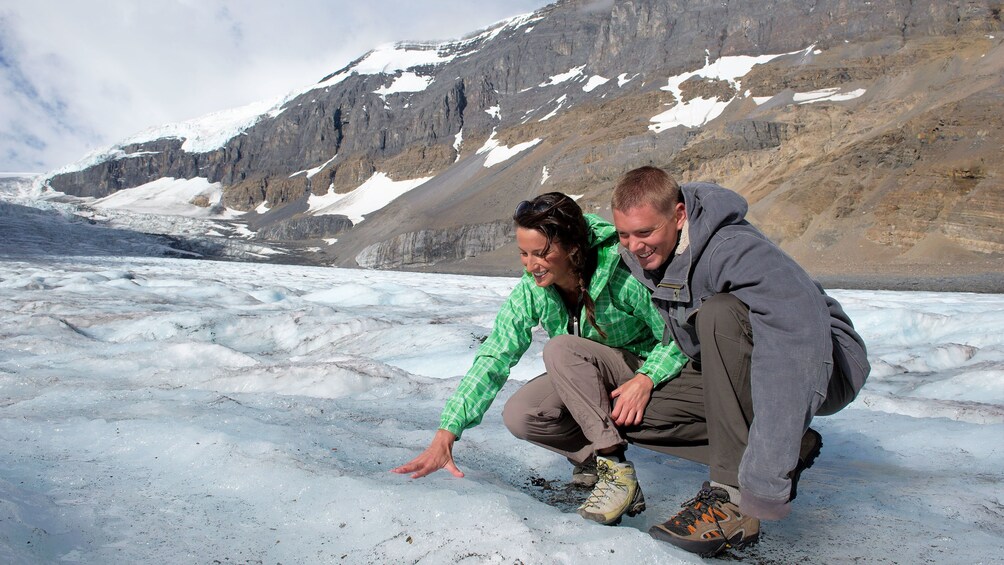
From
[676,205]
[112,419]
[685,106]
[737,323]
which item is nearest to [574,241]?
[676,205]

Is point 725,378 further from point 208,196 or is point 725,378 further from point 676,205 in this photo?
point 208,196

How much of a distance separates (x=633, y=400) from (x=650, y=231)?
0.62 metres

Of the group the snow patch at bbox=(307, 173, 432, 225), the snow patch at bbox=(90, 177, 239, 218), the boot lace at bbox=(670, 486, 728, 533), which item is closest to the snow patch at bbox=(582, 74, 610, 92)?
the snow patch at bbox=(307, 173, 432, 225)

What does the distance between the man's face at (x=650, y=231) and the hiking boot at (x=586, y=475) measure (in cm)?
83

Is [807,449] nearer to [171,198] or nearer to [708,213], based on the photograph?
[708,213]

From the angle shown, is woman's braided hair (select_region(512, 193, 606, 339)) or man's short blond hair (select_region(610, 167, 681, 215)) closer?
man's short blond hair (select_region(610, 167, 681, 215))

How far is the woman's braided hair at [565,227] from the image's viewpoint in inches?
81.5

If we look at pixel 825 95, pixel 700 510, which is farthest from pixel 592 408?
pixel 825 95

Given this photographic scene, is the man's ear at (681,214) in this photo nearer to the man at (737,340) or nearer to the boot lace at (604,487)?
the man at (737,340)

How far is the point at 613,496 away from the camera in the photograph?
6.34 ft

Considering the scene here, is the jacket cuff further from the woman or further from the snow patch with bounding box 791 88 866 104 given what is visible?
the snow patch with bounding box 791 88 866 104

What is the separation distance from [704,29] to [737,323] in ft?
282

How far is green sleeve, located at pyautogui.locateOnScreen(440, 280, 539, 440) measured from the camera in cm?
219

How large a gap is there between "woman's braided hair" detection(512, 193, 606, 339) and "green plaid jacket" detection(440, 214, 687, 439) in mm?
37
